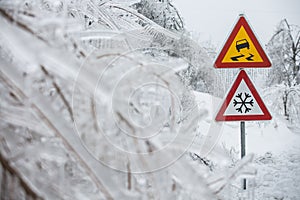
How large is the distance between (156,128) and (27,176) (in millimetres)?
352

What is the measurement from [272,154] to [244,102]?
229 cm

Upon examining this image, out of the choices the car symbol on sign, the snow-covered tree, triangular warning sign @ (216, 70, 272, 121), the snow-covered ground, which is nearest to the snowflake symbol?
triangular warning sign @ (216, 70, 272, 121)

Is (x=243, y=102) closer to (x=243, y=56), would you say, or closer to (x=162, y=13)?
(x=243, y=56)

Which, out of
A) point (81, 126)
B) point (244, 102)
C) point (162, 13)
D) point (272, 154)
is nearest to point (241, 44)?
point (244, 102)

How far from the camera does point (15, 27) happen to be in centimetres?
88

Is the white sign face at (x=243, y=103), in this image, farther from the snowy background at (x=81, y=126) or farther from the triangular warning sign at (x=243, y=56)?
the snowy background at (x=81, y=126)

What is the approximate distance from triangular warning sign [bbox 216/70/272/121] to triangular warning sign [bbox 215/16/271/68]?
95 millimetres

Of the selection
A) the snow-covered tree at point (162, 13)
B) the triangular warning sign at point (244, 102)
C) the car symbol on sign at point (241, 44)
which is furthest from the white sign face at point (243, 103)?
the snow-covered tree at point (162, 13)

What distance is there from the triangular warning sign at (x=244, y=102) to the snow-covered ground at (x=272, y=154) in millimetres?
122

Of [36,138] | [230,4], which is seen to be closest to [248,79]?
[36,138]

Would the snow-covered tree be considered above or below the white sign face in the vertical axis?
above

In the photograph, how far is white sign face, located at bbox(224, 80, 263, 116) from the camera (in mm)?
2479

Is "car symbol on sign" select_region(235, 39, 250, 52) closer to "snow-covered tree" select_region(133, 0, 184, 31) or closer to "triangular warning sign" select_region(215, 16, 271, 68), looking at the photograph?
"triangular warning sign" select_region(215, 16, 271, 68)

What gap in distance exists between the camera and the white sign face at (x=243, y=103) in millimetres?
2479
